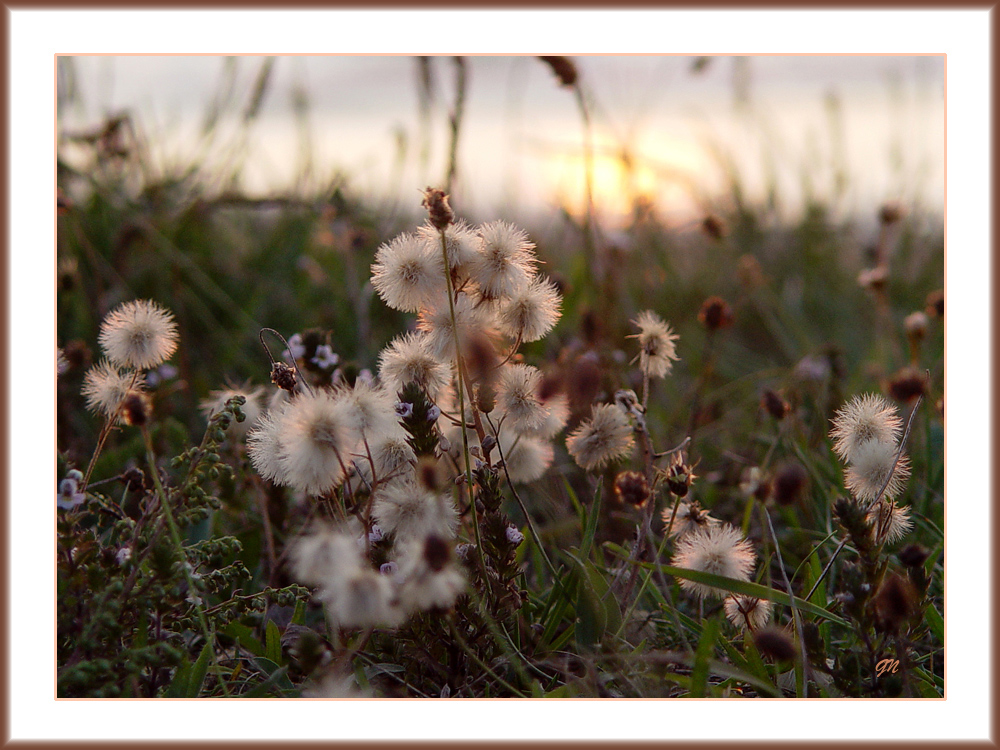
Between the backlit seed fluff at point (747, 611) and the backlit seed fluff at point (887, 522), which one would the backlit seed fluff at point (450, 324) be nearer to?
the backlit seed fluff at point (747, 611)

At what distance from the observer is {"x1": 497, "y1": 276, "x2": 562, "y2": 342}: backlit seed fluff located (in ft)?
5.77

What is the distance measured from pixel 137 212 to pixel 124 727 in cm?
292

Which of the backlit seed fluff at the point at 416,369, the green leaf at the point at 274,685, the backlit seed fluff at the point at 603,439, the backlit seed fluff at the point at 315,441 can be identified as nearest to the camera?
the backlit seed fluff at the point at 315,441

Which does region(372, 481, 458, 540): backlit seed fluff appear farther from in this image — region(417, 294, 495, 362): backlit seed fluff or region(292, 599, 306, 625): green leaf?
region(292, 599, 306, 625): green leaf

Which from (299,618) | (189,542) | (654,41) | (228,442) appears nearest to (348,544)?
(299,618)

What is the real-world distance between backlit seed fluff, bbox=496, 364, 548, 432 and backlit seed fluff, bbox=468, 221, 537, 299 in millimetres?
199

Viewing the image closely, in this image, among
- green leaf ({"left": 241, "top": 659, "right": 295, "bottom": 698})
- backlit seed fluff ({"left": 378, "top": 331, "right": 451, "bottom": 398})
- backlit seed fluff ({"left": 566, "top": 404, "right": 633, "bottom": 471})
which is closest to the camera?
green leaf ({"left": 241, "top": 659, "right": 295, "bottom": 698})

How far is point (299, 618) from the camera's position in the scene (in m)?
1.89

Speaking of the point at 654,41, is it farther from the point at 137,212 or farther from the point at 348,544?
the point at 137,212

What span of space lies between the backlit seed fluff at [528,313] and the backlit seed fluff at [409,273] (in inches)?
6.4

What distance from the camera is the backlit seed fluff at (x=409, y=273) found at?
1713 mm

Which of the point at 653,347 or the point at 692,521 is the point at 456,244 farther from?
the point at 692,521
